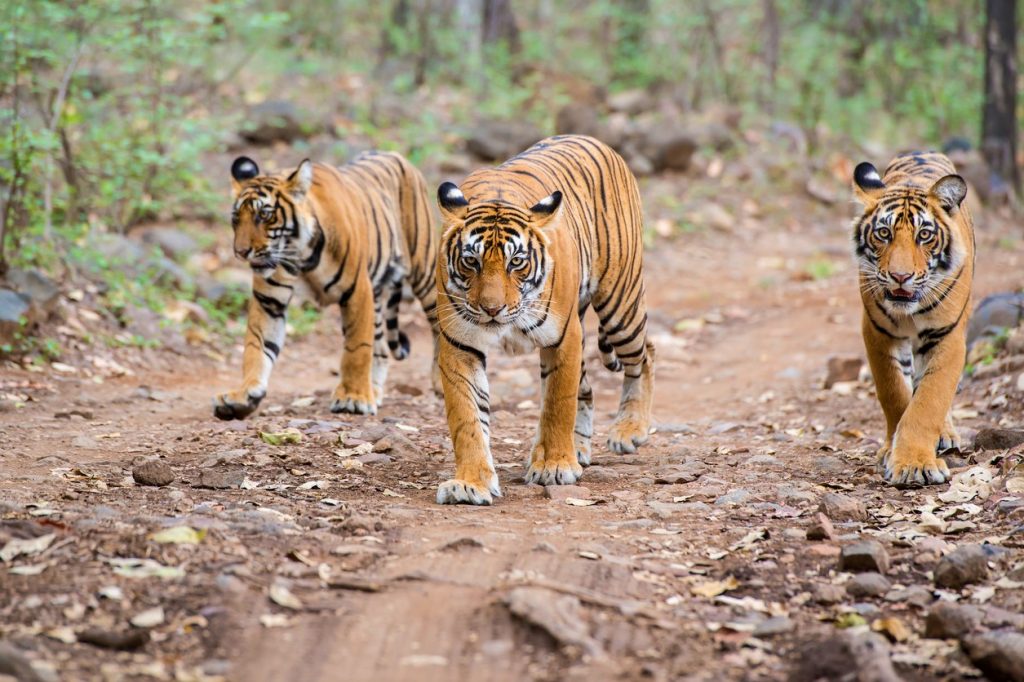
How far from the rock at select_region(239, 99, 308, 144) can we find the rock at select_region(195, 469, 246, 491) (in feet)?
31.0

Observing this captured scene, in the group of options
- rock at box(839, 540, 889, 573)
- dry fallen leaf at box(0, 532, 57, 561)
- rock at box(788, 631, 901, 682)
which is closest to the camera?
rock at box(788, 631, 901, 682)

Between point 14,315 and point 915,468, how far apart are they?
18.9 ft

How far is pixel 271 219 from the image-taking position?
653 cm

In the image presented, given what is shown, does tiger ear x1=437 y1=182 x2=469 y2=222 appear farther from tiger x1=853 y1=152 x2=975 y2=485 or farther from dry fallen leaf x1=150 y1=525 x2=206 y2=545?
tiger x1=853 y1=152 x2=975 y2=485

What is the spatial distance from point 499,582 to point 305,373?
605cm

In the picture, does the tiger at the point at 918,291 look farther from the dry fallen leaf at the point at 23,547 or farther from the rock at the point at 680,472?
the dry fallen leaf at the point at 23,547

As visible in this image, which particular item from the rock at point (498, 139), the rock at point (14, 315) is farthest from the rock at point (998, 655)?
the rock at point (498, 139)

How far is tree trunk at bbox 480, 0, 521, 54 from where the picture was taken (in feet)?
61.0

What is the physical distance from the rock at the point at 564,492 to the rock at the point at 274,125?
32.8 ft

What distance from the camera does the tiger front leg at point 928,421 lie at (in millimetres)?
5090

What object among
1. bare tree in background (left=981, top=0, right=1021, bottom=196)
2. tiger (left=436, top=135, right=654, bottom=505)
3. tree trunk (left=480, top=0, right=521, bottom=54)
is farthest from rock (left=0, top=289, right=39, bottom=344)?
bare tree in background (left=981, top=0, right=1021, bottom=196)

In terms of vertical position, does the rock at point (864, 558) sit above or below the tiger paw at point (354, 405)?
above

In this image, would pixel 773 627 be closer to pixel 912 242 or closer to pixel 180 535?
pixel 180 535

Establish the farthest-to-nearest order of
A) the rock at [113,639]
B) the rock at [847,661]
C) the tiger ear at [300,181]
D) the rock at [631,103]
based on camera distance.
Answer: the rock at [631,103], the tiger ear at [300,181], the rock at [113,639], the rock at [847,661]
